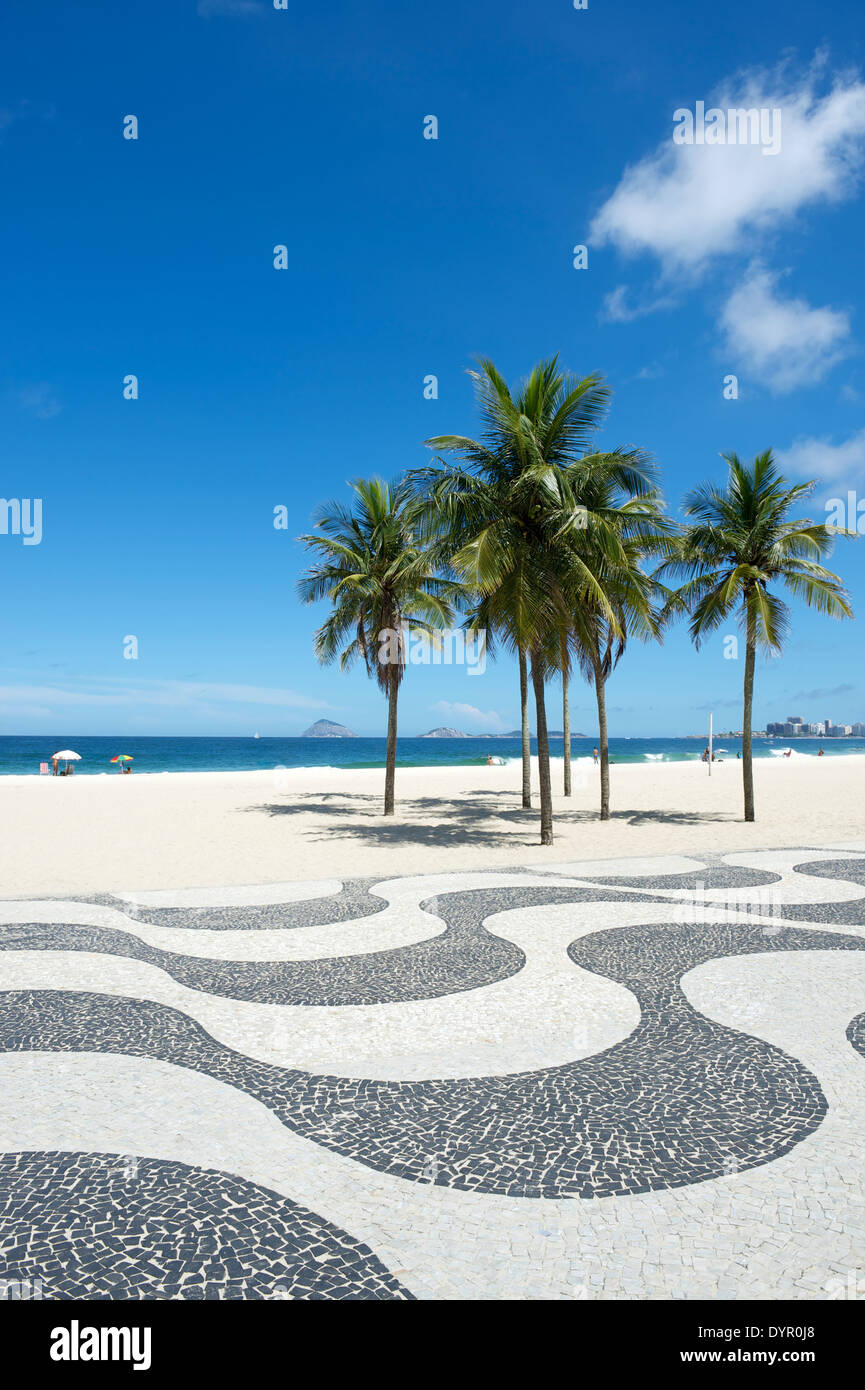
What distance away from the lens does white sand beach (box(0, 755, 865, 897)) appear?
1312 cm

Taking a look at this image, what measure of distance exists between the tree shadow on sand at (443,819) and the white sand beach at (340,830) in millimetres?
56

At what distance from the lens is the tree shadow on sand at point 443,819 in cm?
1744

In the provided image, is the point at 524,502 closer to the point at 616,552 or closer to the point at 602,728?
the point at 616,552

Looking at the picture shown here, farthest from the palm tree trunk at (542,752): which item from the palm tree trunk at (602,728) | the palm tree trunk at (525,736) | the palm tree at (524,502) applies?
the palm tree trunk at (525,736)

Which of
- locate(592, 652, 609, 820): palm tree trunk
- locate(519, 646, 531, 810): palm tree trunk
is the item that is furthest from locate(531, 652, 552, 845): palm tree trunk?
locate(519, 646, 531, 810): palm tree trunk

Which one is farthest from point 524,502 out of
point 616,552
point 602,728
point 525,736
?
point 525,736

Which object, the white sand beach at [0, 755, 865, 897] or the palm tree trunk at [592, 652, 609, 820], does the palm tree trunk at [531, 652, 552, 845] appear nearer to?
the white sand beach at [0, 755, 865, 897]

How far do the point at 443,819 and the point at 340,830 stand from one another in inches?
155

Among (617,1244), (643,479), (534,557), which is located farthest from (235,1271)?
(643,479)

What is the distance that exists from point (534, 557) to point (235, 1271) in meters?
13.5

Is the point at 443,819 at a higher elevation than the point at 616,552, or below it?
below

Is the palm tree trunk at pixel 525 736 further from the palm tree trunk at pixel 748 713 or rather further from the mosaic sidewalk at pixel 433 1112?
the mosaic sidewalk at pixel 433 1112

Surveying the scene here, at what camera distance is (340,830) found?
61.5 ft
